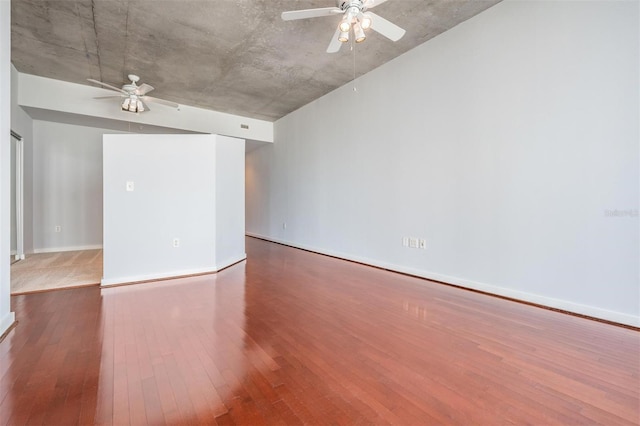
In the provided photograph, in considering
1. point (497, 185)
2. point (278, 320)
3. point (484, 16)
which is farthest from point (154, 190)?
point (484, 16)

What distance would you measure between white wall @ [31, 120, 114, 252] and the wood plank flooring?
0.56 metres

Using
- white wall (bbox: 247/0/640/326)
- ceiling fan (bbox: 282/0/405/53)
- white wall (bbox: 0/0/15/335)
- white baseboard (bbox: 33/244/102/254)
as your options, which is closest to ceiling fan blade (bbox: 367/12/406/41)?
ceiling fan (bbox: 282/0/405/53)

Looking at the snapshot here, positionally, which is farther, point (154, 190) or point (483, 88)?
point (154, 190)

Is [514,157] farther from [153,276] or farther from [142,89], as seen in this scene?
[142,89]

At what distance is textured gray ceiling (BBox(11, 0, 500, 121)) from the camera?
3117mm

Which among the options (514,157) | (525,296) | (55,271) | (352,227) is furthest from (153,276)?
(514,157)

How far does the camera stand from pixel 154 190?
152 inches

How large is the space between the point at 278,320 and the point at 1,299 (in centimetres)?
232

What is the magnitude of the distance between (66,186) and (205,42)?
504 centimetres

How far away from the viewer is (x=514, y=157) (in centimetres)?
298

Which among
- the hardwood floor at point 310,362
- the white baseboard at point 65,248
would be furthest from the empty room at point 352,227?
the white baseboard at point 65,248

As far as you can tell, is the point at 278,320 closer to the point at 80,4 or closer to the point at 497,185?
the point at 497,185

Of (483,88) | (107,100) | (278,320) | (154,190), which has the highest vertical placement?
(107,100)

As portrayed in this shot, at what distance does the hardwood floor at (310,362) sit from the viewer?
4.63 ft
